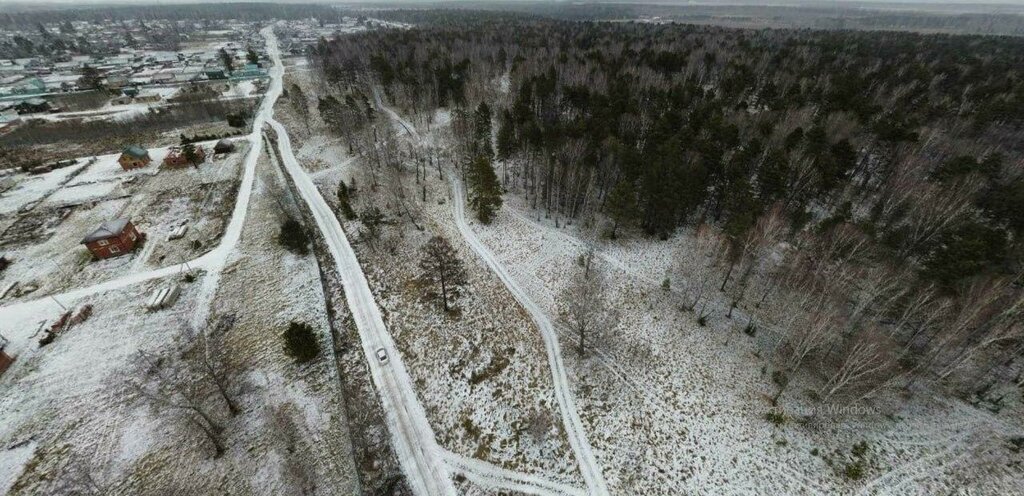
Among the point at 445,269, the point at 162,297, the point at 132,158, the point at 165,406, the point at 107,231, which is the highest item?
the point at 132,158

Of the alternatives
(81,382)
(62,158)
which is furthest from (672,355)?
(62,158)

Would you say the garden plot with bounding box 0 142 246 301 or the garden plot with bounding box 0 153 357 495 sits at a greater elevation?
the garden plot with bounding box 0 142 246 301

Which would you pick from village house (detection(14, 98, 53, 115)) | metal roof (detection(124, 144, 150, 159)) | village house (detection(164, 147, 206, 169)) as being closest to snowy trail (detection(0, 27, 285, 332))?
village house (detection(164, 147, 206, 169))

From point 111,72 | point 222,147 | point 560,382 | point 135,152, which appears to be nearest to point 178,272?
point 222,147

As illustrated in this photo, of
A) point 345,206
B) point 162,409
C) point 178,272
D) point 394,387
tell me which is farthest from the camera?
point 345,206

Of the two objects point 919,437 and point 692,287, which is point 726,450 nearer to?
point 919,437

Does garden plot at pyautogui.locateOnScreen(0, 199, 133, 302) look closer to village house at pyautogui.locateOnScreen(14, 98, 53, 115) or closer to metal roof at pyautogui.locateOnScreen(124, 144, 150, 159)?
metal roof at pyautogui.locateOnScreen(124, 144, 150, 159)

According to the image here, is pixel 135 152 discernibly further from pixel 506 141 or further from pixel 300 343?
pixel 506 141
